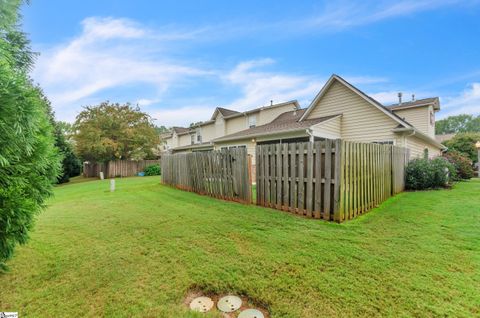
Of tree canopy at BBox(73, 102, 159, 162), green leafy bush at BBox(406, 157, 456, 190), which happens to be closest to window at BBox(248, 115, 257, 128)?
tree canopy at BBox(73, 102, 159, 162)

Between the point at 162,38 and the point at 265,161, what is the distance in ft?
28.9

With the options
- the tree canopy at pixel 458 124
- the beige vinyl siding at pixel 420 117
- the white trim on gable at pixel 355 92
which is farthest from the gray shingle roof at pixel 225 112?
the tree canopy at pixel 458 124

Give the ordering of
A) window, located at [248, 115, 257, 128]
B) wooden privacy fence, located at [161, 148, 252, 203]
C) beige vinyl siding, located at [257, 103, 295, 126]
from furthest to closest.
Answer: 1. window, located at [248, 115, 257, 128]
2. beige vinyl siding, located at [257, 103, 295, 126]
3. wooden privacy fence, located at [161, 148, 252, 203]

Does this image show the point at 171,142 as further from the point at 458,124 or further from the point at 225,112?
the point at 458,124

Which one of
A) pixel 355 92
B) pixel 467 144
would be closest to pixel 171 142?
pixel 355 92

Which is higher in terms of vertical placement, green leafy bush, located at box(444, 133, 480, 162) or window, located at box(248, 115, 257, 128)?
window, located at box(248, 115, 257, 128)

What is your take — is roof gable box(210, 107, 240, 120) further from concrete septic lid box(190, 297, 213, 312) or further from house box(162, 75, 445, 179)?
concrete septic lid box(190, 297, 213, 312)

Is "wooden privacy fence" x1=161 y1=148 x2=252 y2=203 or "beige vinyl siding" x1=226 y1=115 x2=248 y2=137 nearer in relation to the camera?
"wooden privacy fence" x1=161 y1=148 x2=252 y2=203

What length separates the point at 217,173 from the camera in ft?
25.1

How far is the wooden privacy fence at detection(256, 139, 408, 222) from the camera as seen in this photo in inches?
183

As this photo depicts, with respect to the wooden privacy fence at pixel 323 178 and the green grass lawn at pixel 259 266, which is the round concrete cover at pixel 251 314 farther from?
the wooden privacy fence at pixel 323 178

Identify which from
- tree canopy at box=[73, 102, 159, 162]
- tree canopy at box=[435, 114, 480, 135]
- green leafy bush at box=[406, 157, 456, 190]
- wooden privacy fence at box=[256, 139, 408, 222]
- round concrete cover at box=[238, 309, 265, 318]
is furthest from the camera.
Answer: tree canopy at box=[435, 114, 480, 135]

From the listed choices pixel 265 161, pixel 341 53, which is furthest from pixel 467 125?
pixel 265 161

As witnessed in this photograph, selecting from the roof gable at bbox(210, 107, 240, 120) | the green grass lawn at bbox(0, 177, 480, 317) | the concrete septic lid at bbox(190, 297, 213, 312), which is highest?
the roof gable at bbox(210, 107, 240, 120)
